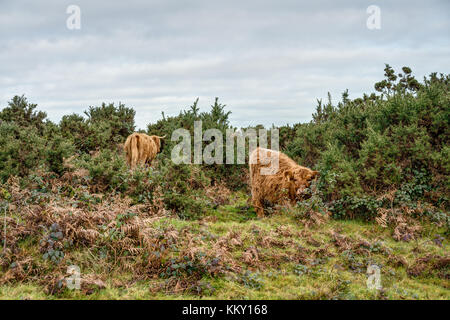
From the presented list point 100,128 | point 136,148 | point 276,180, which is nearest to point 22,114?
point 100,128

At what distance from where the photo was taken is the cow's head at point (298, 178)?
8.34 meters

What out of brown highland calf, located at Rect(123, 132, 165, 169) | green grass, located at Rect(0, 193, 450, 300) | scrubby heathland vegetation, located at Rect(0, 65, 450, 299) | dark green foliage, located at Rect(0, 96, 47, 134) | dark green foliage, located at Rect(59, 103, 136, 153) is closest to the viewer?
green grass, located at Rect(0, 193, 450, 300)

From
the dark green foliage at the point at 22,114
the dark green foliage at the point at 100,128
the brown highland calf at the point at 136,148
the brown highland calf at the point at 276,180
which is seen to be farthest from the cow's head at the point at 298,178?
the dark green foliage at the point at 22,114

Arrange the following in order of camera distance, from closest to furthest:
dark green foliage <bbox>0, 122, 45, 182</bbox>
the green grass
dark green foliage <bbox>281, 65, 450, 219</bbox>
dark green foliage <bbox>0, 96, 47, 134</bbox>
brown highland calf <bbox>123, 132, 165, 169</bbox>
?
the green grass < dark green foliage <bbox>281, 65, 450, 219</bbox> < dark green foliage <bbox>0, 122, 45, 182</bbox> < brown highland calf <bbox>123, 132, 165, 169</bbox> < dark green foliage <bbox>0, 96, 47, 134</bbox>

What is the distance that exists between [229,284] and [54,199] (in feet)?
12.8

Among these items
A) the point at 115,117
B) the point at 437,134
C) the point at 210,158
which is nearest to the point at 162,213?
the point at 210,158

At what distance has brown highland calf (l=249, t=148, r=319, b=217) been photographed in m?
8.38

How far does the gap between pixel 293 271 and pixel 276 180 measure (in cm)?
373

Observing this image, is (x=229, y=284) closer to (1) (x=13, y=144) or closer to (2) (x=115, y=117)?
(1) (x=13, y=144)

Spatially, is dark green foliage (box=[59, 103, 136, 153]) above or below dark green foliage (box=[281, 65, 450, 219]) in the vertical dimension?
above

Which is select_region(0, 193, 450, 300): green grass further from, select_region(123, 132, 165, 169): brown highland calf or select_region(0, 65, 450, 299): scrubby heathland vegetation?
select_region(123, 132, 165, 169): brown highland calf

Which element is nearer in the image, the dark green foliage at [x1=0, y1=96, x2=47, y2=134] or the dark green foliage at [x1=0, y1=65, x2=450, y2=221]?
the dark green foliage at [x1=0, y1=65, x2=450, y2=221]

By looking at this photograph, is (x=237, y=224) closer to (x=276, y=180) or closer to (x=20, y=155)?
(x=276, y=180)

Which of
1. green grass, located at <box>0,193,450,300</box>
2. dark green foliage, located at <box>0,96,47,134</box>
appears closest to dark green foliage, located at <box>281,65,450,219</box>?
green grass, located at <box>0,193,450,300</box>
